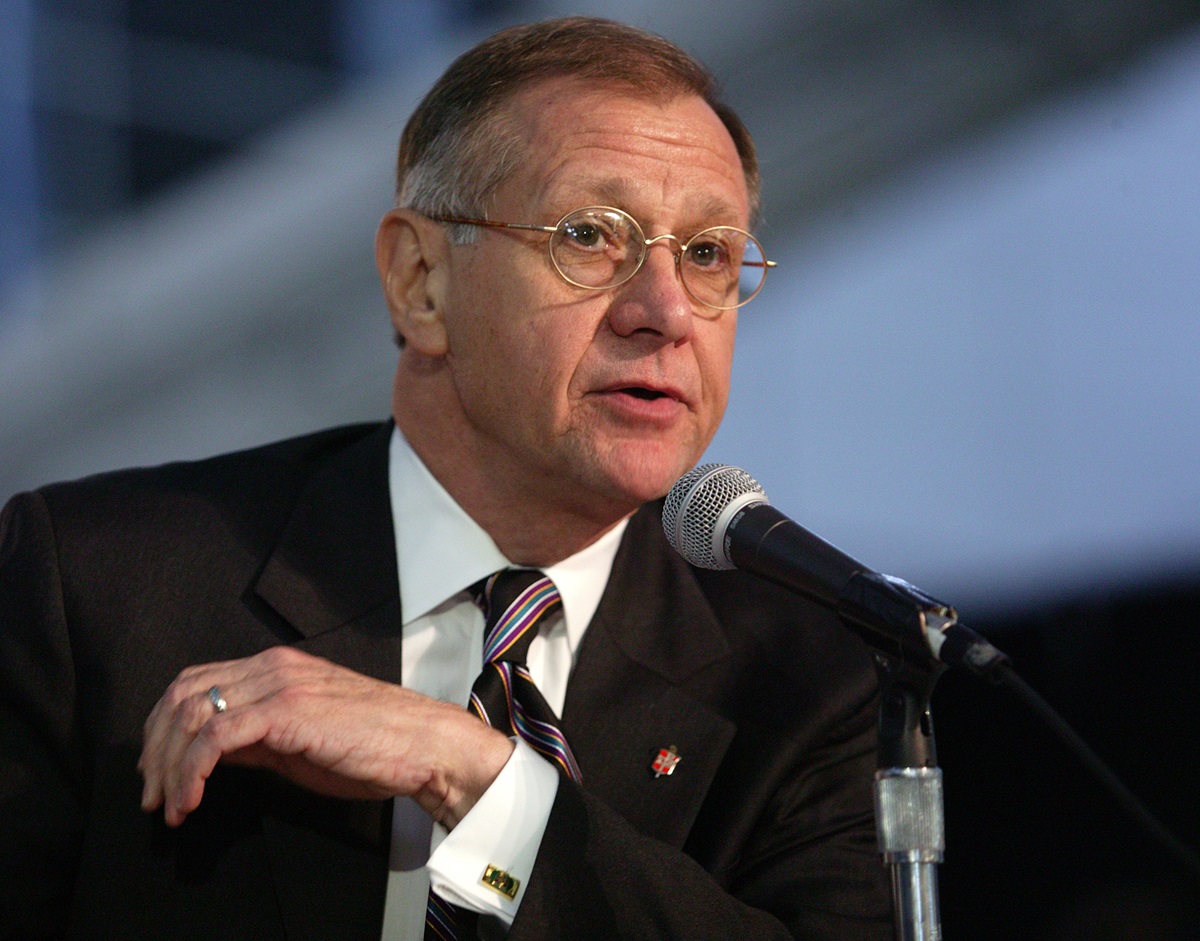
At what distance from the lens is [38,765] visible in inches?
70.8

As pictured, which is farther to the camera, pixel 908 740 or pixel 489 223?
pixel 489 223

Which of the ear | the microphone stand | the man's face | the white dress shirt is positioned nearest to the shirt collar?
the white dress shirt

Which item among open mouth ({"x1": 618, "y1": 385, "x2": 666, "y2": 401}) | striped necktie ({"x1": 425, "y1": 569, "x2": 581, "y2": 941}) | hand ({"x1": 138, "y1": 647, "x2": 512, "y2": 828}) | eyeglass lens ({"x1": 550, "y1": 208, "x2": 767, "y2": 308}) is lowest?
hand ({"x1": 138, "y1": 647, "x2": 512, "y2": 828})

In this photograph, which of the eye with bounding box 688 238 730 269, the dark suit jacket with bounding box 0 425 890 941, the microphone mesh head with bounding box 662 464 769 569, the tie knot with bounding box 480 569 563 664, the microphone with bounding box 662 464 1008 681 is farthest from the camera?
the eye with bounding box 688 238 730 269

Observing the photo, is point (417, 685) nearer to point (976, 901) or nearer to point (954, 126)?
point (976, 901)

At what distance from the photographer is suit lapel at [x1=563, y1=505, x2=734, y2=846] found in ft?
6.20

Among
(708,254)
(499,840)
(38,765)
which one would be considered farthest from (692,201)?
(38,765)

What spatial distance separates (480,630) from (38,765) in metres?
0.65

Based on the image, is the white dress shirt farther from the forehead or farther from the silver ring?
the forehead

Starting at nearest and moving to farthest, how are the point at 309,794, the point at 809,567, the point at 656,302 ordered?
the point at 809,567, the point at 309,794, the point at 656,302

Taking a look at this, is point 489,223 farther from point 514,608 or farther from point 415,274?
point 514,608

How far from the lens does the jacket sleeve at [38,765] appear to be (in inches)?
69.2

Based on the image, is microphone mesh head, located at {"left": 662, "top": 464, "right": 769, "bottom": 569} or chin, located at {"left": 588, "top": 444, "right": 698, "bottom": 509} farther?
chin, located at {"left": 588, "top": 444, "right": 698, "bottom": 509}

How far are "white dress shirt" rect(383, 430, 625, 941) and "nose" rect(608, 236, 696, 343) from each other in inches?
16.3
